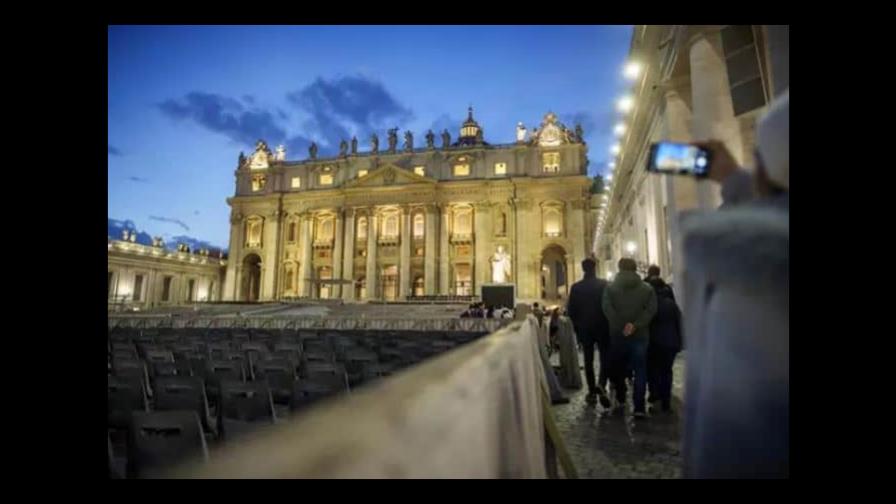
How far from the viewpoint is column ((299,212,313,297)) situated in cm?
4220

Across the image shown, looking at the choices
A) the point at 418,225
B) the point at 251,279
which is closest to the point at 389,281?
the point at 418,225

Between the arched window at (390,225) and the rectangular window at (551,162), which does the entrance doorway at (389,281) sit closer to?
the arched window at (390,225)

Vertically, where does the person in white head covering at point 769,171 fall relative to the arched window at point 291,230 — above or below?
below

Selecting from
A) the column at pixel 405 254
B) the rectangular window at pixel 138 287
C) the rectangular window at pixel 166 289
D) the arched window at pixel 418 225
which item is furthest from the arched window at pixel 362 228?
the rectangular window at pixel 138 287

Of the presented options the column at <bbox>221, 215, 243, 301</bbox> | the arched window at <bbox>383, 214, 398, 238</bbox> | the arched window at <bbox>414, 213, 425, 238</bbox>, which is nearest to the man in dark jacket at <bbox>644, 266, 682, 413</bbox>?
the arched window at <bbox>414, 213, 425, 238</bbox>

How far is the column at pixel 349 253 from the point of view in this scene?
40.8 m

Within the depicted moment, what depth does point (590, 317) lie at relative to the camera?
17.7ft

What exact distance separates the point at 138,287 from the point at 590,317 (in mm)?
45488

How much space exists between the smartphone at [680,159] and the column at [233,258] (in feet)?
162

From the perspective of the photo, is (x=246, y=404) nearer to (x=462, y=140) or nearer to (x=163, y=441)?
(x=163, y=441)

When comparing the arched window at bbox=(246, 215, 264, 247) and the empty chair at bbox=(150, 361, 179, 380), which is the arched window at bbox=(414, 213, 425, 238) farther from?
the empty chair at bbox=(150, 361, 179, 380)
